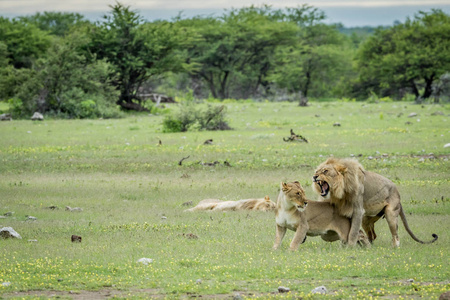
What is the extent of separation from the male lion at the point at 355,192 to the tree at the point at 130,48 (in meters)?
32.2

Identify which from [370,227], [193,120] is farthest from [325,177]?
[193,120]

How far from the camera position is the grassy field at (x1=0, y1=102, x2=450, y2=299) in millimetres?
7691

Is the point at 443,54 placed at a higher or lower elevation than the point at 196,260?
higher

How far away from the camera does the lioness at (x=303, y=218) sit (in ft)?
30.0

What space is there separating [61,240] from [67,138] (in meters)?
16.8

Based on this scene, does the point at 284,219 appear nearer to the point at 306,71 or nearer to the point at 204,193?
the point at 204,193

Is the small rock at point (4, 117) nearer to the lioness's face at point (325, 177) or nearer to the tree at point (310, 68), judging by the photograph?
the lioness's face at point (325, 177)

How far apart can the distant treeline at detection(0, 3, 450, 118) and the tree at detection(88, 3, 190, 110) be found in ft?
0.22

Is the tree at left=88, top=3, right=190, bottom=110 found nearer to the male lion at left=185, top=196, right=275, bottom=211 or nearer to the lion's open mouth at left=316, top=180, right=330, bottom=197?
the male lion at left=185, top=196, right=275, bottom=211

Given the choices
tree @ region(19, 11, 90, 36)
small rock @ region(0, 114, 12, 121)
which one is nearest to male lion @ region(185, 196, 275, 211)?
small rock @ region(0, 114, 12, 121)

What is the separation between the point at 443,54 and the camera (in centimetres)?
5309

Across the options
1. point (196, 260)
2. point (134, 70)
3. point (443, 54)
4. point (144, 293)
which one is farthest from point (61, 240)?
point (443, 54)

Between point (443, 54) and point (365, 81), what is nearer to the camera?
point (443, 54)

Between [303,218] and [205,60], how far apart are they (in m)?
58.6
